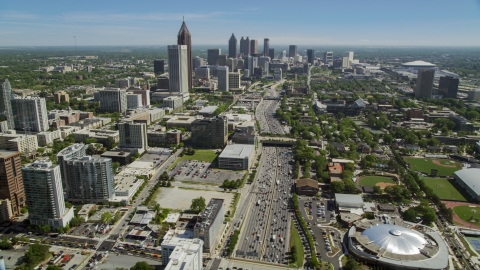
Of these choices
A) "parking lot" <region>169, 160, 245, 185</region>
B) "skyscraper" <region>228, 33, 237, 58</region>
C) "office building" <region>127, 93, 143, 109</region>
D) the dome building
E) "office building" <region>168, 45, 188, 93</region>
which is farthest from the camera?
"skyscraper" <region>228, 33, 237, 58</region>

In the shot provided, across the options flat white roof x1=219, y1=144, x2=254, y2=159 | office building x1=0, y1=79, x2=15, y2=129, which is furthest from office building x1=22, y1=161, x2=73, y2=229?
office building x1=0, y1=79, x2=15, y2=129

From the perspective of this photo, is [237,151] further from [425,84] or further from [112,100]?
[425,84]

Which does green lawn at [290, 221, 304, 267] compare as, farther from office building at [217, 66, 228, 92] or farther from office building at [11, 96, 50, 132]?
office building at [217, 66, 228, 92]

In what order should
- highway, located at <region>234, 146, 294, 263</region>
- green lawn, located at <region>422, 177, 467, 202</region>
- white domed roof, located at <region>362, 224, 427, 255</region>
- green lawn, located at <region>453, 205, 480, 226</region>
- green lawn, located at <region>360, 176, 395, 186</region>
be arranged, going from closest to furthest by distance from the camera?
white domed roof, located at <region>362, 224, 427, 255</region> < highway, located at <region>234, 146, 294, 263</region> < green lawn, located at <region>453, 205, 480, 226</region> < green lawn, located at <region>422, 177, 467, 202</region> < green lawn, located at <region>360, 176, 395, 186</region>

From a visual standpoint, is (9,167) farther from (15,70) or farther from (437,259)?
(15,70)

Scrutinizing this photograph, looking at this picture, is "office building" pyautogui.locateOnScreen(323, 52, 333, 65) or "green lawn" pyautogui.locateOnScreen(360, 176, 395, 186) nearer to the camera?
"green lawn" pyautogui.locateOnScreen(360, 176, 395, 186)

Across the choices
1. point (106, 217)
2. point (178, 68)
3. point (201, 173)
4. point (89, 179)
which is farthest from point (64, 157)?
point (178, 68)

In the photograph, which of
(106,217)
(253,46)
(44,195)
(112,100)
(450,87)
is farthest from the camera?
(253,46)

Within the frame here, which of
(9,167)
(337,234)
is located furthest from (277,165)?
(9,167)
